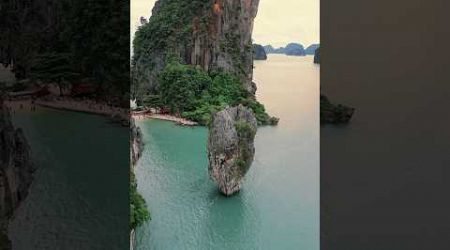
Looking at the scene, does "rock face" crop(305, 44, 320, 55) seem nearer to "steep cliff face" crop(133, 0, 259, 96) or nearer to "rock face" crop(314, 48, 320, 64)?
"rock face" crop(314, 48, 320, 64)

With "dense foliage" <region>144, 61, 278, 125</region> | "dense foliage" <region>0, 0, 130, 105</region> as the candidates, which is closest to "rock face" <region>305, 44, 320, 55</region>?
"dense foliage" <region>144, 61, 278, 125</region>

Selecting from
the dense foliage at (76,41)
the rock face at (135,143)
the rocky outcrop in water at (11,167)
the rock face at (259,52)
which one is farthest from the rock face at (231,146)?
the rocky outcrop in water at (11,167)

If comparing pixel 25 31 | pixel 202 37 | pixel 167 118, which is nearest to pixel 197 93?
pixel 167 118

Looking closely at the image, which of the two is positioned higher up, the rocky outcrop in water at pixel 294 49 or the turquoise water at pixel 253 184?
the rocky outcrop in water at pixel 294 49

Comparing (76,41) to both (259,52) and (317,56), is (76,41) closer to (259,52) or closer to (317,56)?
(259,52)

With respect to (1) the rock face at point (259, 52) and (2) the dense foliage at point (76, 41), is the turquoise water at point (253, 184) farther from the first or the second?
(2) the dense foliage at point (76, 41)
